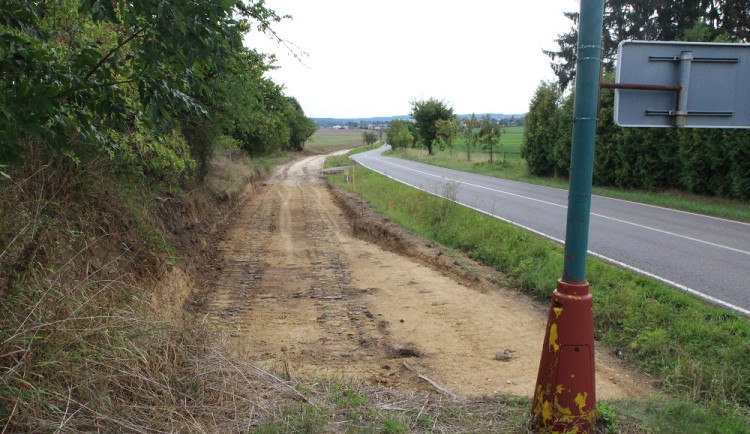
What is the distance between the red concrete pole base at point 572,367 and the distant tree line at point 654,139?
566 inches

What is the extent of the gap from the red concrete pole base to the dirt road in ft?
4.79

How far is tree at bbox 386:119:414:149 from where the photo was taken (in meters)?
77.4

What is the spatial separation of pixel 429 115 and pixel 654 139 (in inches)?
1775

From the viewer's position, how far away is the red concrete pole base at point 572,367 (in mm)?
3219

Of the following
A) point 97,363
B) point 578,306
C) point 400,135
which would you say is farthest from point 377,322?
point 400,135

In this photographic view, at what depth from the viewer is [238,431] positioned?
304 centimetres

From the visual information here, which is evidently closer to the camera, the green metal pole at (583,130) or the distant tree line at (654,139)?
the green metal pole at (583,130)

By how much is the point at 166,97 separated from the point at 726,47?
3635 millimetres

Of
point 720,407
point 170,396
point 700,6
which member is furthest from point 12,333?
point 700,6

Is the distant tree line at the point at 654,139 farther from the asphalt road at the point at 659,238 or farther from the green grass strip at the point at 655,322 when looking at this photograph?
the green grass strip at the point at 655,322

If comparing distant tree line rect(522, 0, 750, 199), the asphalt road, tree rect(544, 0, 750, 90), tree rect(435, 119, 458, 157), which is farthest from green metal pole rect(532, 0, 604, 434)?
tree rect(435, 119, 458, 157)

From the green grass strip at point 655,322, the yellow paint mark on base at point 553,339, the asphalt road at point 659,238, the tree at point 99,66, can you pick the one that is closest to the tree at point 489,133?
the asphalt road at point 659,238

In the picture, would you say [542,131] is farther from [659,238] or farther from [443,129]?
[443,129]

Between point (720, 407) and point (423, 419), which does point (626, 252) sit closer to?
point (720, 407)
